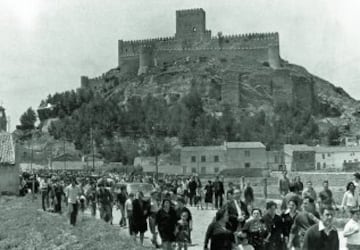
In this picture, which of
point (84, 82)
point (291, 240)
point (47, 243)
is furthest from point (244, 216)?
point (84, 82)

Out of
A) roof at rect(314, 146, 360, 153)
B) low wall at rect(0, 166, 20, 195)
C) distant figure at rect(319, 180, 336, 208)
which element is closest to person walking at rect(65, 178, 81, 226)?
distant figure at rect(319, 180, 336, 208)

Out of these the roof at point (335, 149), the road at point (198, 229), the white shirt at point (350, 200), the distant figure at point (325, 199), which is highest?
the roof at point (335, 149)

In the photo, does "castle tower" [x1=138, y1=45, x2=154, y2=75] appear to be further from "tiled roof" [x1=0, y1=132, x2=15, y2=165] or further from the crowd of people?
the crowd of people

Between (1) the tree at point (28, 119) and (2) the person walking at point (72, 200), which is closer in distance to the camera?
(2) the person walking at point (72, 200)

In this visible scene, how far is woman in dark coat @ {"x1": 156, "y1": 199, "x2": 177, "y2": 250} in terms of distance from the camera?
11680mm

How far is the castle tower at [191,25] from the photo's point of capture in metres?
122

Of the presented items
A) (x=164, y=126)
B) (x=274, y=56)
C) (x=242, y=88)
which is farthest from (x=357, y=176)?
(x=274, y=56)

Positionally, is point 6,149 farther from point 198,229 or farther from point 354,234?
point 354,234

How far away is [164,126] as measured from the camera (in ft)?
323

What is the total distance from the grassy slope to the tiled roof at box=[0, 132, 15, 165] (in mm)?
10749

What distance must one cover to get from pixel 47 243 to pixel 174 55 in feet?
362

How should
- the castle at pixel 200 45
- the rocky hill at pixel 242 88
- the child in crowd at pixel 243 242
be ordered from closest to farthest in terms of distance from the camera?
the child in crowd at pixel 243 242 → the rocky hill at pixel 242 88 → the castle at pixel 200 45

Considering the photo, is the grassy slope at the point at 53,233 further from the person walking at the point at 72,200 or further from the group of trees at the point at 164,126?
the group of trees at the point at 164,126

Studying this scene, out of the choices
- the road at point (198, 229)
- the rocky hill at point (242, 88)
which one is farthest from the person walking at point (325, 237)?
the rocky hill at point (242, 88)
